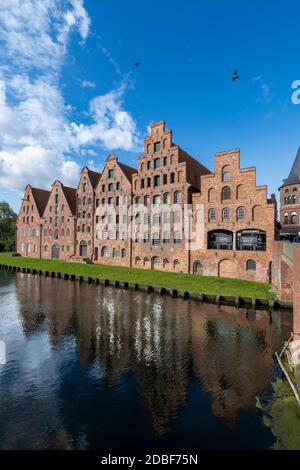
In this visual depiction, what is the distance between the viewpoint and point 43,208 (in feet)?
189

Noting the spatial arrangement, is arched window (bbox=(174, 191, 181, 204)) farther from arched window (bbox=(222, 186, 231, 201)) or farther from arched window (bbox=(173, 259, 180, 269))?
arched window (bbox=(173, 259, 180, 269))

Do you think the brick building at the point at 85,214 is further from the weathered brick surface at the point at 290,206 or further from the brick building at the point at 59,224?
the weathered brick surface at the point at 290,206

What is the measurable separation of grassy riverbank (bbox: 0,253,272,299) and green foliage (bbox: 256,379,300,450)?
47.2 ft

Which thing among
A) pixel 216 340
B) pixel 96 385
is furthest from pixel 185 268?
pixel 96 385

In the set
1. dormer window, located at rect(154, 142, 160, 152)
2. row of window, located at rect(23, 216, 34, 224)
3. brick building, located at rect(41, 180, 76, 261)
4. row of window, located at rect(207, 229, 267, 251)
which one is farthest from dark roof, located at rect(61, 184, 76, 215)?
row of window, located at rect(207, 229, 267, 251)

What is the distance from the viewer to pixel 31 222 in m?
57.2

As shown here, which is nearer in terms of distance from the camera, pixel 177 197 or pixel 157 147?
pixel 177 197

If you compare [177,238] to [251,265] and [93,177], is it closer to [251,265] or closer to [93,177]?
[251,265]

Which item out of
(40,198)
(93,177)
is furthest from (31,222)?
(93,177)

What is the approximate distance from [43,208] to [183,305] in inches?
1792

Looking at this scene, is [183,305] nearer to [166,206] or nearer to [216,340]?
[216,340]

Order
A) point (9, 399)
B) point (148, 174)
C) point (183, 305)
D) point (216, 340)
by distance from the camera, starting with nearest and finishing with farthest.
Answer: point (9, 399) → point (216, 340) → point (183, 305) → point (148, 174)

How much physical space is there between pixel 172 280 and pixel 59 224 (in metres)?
30.3

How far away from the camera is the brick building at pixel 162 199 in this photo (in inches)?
1387
